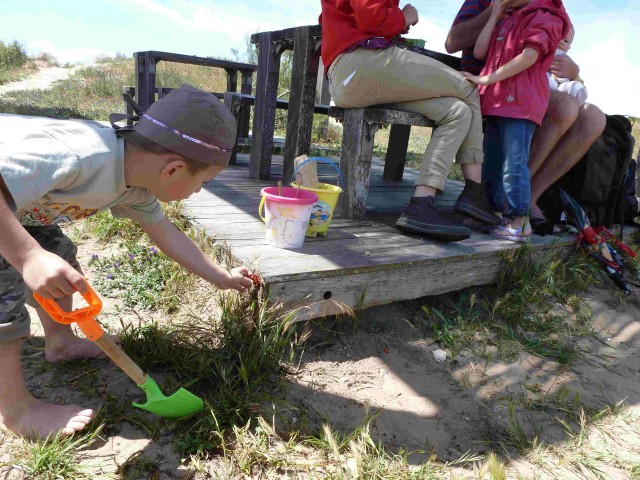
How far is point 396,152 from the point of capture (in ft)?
14.9

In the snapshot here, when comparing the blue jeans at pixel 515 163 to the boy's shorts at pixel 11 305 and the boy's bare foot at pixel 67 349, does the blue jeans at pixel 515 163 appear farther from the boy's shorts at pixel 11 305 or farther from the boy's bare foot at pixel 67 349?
the boy's shorts at pixel 11 305

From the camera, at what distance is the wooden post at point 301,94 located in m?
3.25

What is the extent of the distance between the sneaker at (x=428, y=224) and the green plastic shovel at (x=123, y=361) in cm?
147

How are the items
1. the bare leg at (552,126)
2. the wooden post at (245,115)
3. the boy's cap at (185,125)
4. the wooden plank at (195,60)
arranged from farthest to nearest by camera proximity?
the wooden plank at (195,60) < the wooden post at (245,115) < the bare leg at (552,126) < the boy's cap at (185,125)

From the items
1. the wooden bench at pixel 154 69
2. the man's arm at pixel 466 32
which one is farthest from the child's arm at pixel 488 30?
the wooden bench at pixel 154 69

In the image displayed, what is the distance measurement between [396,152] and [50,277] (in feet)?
12.2

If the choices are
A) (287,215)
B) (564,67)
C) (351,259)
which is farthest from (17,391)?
(564,67)

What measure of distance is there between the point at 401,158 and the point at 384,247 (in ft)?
7.61

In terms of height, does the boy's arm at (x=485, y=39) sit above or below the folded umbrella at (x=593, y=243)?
above

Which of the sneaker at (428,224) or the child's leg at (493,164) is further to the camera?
the child's leg at (493,164)

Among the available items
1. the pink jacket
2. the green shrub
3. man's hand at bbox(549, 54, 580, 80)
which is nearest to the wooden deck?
the pink jacket

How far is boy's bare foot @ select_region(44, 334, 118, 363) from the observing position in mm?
1856

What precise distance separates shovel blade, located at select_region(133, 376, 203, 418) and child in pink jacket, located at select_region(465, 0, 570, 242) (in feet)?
6.66

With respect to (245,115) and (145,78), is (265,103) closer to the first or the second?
(245,115)
